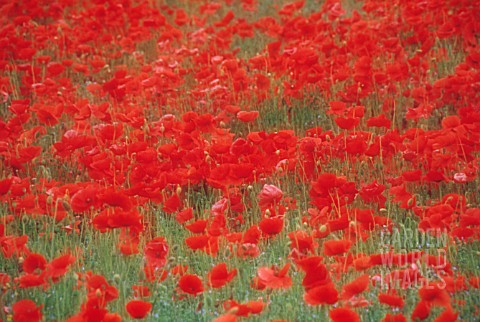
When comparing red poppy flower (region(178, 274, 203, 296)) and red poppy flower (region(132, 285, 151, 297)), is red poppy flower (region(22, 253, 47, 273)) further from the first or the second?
red poppy flower (region(178, 274, 203, 296))

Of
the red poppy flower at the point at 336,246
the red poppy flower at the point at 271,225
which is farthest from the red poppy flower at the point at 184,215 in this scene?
the red poppy flower at the point at 336,246

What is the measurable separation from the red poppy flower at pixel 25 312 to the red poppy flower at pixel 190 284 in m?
0.51

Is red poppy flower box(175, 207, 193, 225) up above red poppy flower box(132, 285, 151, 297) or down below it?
above

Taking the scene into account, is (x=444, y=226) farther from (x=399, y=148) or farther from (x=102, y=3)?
(x=102, y=3)

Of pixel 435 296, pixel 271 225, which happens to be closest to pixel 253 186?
pixel 271 225

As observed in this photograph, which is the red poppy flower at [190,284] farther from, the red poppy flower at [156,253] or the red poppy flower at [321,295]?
the red poppy flower at [321,295]

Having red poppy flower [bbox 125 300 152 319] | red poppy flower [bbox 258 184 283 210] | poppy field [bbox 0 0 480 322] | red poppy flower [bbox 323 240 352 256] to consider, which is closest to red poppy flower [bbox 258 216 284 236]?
poppy field [bbox 0 0 480 322]

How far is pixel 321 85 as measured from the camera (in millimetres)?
5148

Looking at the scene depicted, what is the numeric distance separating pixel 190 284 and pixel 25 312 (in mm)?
581

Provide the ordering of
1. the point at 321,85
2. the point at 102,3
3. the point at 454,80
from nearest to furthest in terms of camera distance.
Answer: the point at 454,80, the point at 321,85, the point at 102,3

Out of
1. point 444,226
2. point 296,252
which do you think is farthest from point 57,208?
point 444,226

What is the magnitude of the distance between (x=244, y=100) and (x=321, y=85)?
54cm

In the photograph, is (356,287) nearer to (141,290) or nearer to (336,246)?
(336,246)

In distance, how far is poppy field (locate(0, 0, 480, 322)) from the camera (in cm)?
283
